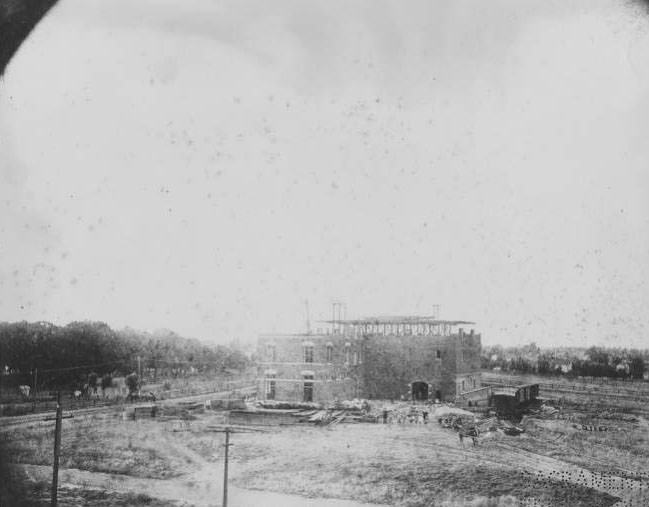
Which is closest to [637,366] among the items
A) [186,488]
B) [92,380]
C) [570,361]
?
[570,361]

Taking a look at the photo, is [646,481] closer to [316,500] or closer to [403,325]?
[403,325]

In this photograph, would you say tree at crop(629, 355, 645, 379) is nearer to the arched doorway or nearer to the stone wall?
the stone wall

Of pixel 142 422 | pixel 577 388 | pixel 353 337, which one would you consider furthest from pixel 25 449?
pixel 577 388

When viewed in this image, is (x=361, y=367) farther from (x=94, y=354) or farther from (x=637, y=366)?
(x=94, y=354)

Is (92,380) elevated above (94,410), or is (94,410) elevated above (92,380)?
(92,380)

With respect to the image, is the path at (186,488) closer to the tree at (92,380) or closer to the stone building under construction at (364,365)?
the tree at (92,380)

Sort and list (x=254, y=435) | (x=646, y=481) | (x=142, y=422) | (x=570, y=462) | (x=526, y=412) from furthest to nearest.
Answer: (x=142, y=422) < (x=254, y=435) < (x=526, y=412) < (x=570, y=462) < (x=646, y=481)

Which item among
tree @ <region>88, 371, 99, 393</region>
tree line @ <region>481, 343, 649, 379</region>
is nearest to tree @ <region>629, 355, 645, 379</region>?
tree line @ <region>481, 343, 649, 379</region>
